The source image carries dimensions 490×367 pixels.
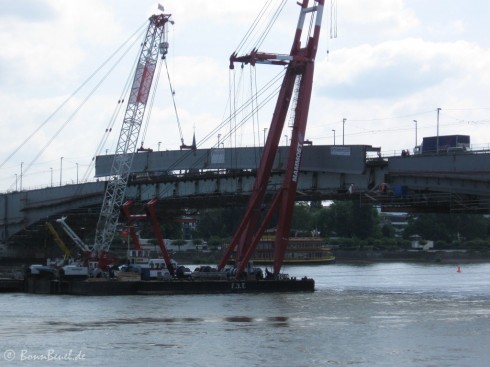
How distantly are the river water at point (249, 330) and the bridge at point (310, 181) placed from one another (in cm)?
742

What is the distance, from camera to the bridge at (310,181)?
71.9 m

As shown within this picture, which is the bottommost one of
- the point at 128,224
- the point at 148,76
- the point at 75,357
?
the point at 75,357

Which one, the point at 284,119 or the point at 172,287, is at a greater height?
the point at 284,119

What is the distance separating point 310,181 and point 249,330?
101 ft

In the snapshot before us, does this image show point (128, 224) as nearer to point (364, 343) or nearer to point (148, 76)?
point (148, 76)

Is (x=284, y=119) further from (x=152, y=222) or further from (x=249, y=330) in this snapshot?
(x=249, y=330)

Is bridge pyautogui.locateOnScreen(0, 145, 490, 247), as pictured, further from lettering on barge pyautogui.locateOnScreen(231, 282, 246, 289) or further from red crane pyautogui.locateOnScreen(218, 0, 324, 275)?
lettering on barge pyautogui.locateOnScreen(231, 282, 246, 289)

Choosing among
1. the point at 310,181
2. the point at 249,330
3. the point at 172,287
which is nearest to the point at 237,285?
the point at 172,287

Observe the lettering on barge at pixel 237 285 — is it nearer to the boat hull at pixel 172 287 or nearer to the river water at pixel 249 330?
the boat hull at pixel 172 287

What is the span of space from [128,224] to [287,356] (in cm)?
4806

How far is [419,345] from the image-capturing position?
47.0 meters

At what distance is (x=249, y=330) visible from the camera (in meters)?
52.8

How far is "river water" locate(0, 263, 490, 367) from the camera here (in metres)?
43.1

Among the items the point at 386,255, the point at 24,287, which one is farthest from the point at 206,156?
the point at 386,255
